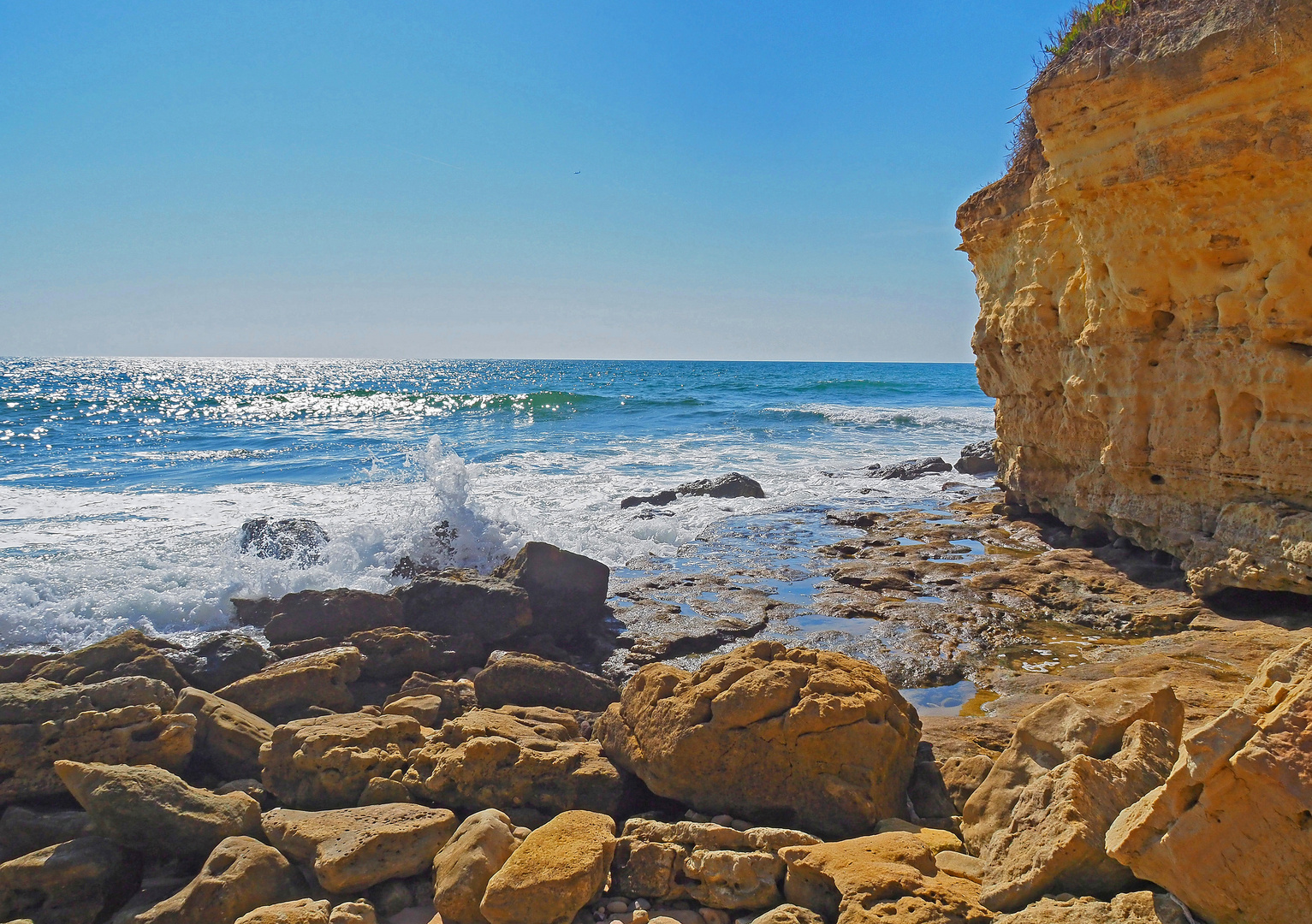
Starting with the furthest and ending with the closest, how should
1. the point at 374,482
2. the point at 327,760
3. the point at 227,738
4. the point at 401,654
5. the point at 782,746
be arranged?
1. the point at 374,482
2. the point at 401,654
3. the point at 227,738
4. the point at 327,760
5. the point at 782,746

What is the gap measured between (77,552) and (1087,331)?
1358cm

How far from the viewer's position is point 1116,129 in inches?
303

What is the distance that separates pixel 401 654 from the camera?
6707 millimetres

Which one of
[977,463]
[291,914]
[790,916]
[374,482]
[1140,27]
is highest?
[1140,27]

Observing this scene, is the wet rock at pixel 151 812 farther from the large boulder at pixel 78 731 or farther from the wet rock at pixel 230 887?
the large boulder at pixel 78 731

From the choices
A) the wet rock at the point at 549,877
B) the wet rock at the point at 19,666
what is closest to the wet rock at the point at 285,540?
the wet rock at the point at 19,666

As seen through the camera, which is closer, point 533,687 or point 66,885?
point 66,885

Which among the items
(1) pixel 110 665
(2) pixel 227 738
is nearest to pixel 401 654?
(2) pixel 227 738

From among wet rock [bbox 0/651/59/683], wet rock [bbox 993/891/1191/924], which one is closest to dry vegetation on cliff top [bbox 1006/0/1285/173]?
wet rock [bbox 993/891/1191/924]

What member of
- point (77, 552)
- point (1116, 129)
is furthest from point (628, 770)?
point (77, 552)

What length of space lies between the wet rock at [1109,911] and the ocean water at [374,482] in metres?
8.27

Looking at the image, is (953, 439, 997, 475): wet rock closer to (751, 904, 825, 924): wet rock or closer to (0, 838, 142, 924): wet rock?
(751, 904, 825, 924): wet rock

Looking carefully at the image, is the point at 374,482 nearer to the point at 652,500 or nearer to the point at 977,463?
the point at 652,500

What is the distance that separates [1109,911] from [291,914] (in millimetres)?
3089
